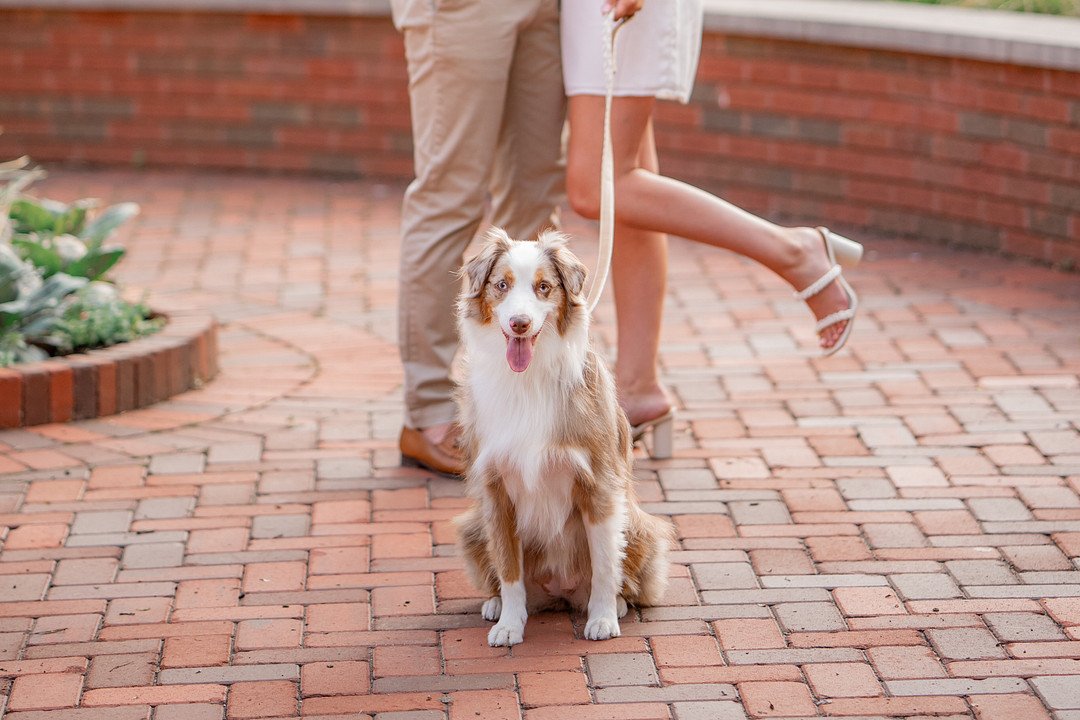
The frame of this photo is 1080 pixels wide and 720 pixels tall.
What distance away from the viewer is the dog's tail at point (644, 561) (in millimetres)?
3549

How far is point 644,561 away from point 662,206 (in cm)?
115

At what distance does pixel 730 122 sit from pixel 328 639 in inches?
189

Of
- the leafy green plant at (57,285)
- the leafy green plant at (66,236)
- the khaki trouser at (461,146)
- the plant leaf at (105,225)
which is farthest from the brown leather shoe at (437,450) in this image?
the plant leaf at (105,225)

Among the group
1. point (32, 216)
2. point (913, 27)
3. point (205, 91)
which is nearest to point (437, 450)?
point (32, 216)

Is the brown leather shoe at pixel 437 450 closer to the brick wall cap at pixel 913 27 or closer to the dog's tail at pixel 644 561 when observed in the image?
the dog's tail at pixel 644 561

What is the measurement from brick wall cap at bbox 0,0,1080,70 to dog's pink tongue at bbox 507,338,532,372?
3.98 meters

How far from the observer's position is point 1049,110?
6.53 m

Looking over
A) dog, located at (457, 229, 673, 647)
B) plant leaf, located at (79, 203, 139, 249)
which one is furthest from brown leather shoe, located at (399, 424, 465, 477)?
plant leaf, located at (79, 203, 139, 249)

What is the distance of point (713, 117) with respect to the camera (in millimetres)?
7727

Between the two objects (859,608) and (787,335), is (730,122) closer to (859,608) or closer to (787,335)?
(787,335)

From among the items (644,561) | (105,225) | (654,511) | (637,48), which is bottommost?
(654,511)

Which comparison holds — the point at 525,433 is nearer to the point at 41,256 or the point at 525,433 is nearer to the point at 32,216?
the point at 41,256

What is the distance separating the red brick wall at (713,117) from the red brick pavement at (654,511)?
28.0 inches

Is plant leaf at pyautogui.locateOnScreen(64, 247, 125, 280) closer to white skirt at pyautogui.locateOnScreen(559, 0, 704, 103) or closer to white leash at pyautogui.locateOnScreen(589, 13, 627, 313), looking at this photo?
white skirt at pyautogui.locateOnScreen(559, 0, 704, 103)
